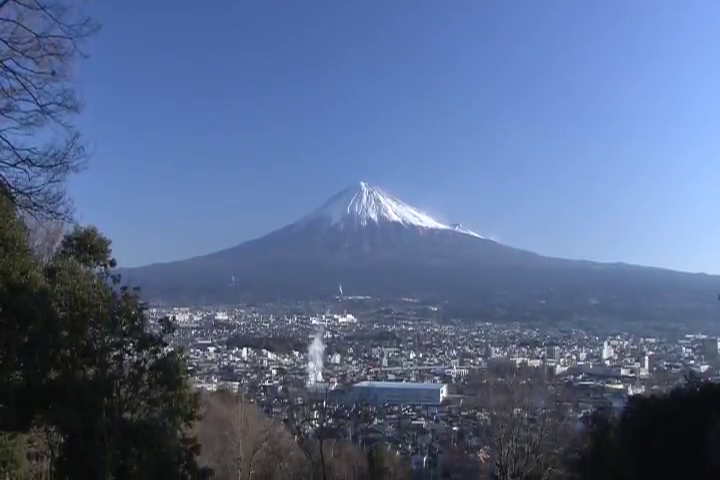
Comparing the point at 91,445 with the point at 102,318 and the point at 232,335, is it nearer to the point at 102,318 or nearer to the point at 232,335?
the point at 102,318

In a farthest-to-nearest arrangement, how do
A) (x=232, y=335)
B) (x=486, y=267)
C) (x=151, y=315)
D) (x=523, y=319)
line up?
1. (x=486, y=267)
2. (x=523, y=319)
3. (x=232, y=335)
4. (x=151, y=315)

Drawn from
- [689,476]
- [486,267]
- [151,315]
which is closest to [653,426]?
[689,476]

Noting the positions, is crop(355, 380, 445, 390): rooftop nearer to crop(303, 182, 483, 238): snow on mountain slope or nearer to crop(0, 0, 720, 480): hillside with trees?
crop(0, 0, 720, 480): hillside with trees

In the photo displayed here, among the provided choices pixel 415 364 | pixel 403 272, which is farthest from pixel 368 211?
pixel 415 364

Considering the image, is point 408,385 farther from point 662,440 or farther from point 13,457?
point 13,457

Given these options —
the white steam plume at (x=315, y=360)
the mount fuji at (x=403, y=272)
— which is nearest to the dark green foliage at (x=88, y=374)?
the white steam plume at (x=315, y=360)
